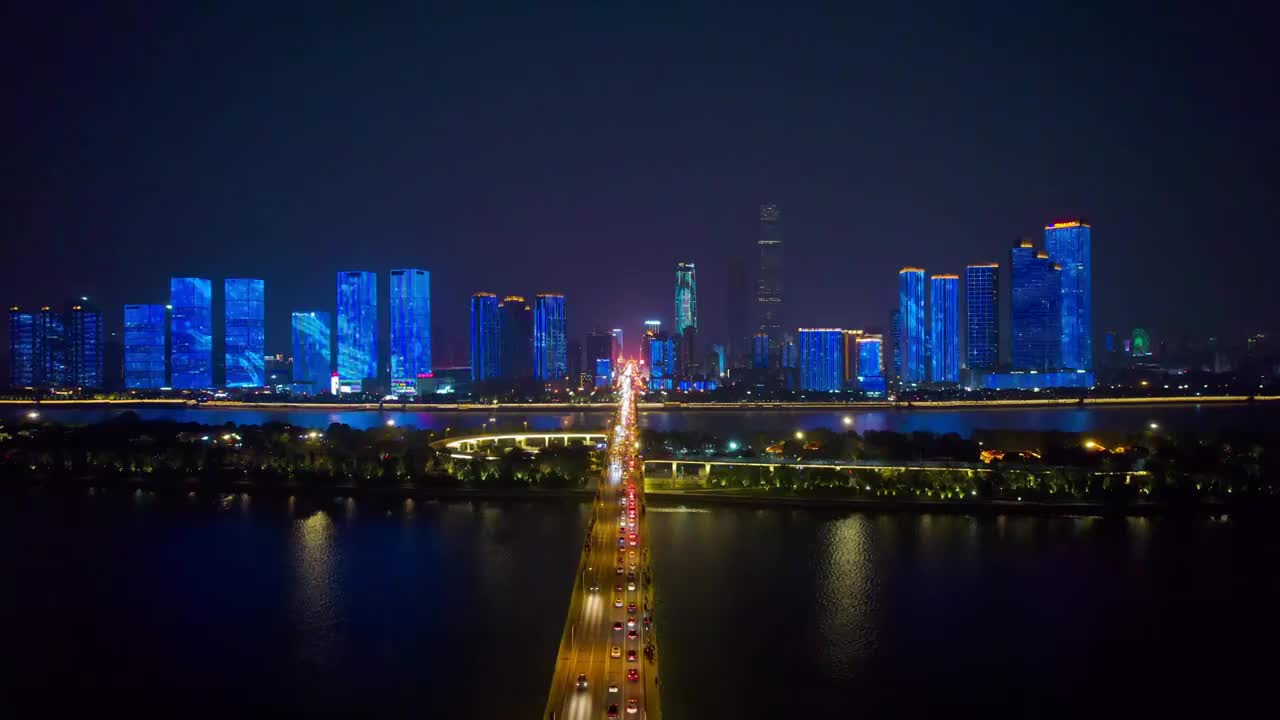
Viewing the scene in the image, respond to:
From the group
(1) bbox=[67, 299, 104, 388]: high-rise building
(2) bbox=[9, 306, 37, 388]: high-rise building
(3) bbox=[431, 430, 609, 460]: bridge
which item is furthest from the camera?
(1) bbox=[67, 299, 104, 388]: high-rise building

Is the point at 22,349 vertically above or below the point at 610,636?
above

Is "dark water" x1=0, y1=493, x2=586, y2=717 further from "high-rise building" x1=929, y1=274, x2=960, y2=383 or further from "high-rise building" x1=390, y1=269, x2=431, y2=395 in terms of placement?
"high-rise building" x1=929, y1=274, x2=960, y2=383

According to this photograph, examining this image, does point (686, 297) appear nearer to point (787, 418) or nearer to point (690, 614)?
point (787, 418)

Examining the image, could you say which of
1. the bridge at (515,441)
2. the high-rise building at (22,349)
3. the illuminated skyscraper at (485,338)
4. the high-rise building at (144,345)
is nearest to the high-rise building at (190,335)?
the high-rise building at (144,345)

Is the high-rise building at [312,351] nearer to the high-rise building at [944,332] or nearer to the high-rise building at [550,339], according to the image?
the high-rise building at [550,339]

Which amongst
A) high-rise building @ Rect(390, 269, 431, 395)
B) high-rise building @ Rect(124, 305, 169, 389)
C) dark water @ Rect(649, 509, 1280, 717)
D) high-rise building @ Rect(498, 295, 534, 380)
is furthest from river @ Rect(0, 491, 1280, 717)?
high-rise building @ Rect(498, 295, 534, 380)

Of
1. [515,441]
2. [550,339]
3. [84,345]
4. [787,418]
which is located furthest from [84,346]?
[787,418]

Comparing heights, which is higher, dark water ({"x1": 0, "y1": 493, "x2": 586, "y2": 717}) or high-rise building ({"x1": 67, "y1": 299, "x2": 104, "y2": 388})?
high-rise building ({"x1": 67, "y1": 299, "x2": 104, "y2": 388})
